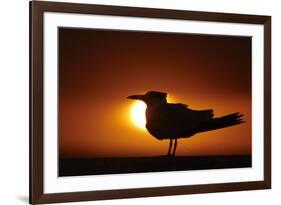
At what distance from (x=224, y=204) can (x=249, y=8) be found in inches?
28.1

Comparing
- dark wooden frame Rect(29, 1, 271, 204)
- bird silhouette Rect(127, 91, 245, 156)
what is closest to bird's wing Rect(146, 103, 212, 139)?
bird silhouette Rect(127, 91, 245, 156)

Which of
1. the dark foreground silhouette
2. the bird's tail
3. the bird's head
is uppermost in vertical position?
the bird's head

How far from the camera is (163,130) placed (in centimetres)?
180

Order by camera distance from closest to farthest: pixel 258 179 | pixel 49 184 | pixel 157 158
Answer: pixel 49 184 → pixel 157 158 → pixel 258 179

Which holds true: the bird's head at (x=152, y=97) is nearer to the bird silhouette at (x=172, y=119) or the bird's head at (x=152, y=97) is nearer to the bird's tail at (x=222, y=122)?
the bird silhouette at (x=172, y=119)

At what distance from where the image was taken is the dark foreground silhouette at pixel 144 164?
5.55ft

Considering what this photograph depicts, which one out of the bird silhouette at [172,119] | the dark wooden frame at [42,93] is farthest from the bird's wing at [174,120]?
the dark wooden frame at [42,93]

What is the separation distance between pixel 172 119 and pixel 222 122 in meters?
0.19

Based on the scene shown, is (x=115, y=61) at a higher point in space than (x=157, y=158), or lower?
higher

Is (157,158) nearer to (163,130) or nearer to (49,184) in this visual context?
(163,130)

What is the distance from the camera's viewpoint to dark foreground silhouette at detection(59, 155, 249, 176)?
1.69 metres

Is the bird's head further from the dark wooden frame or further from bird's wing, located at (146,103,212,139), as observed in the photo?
the dark wooden frame

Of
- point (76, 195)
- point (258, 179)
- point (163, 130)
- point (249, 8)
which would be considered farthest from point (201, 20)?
point (76, 195)

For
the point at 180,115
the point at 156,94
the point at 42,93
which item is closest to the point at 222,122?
the point at 180,115
